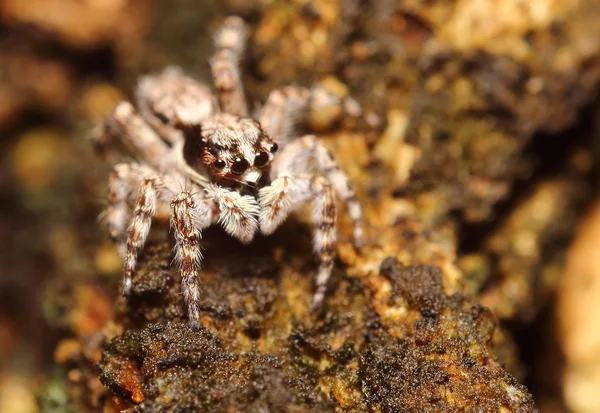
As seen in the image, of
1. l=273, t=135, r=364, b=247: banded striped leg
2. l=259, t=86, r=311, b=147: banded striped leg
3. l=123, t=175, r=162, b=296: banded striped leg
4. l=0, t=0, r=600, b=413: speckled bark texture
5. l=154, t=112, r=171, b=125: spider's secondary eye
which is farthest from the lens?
l=154, t=112, r=171, b=125: spider's secondary eye

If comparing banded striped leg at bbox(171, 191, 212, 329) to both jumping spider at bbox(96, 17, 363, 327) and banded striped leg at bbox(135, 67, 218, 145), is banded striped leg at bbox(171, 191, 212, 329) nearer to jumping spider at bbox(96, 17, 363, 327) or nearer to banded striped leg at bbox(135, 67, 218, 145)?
jumping spider at bbox(96, 17, 363, 327)

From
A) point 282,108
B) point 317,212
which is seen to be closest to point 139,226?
point 317,212

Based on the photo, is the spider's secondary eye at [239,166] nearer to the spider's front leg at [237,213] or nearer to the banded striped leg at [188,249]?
the spider's front leg at [237,213]

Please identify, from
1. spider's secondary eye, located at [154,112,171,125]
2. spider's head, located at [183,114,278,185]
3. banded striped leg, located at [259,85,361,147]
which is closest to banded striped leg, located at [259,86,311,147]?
banded striped leg, located at [259,85,361,147]

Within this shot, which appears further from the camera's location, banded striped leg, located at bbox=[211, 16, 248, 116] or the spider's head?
banded striped leg, located at bbox=[211, 16, 248, 116]

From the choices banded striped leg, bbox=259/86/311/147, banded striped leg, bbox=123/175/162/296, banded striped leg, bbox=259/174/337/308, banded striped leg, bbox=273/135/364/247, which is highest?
banded striped leg, bbox=259/86/311/147

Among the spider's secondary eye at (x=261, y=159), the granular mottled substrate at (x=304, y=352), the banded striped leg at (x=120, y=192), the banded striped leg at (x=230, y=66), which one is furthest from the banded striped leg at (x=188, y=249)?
the banded striped leg at (x=230, y=66)

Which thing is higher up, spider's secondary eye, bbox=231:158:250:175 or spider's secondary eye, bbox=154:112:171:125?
spider's secondary eye, bbox=154:112:171:125

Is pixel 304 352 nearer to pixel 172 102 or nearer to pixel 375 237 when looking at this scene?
pixel 375 237
